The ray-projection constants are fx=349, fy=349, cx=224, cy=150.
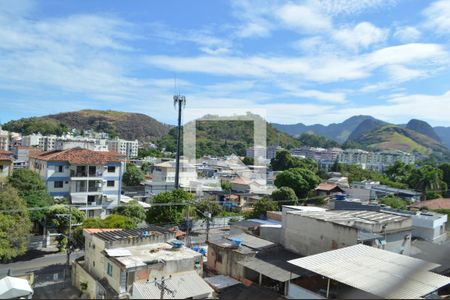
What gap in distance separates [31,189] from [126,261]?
1123 centimetres

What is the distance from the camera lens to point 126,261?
31.3ft


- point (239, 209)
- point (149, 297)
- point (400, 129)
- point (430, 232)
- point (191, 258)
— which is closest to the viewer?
point (149, 297)

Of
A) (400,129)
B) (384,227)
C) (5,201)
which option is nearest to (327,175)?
(384,227)

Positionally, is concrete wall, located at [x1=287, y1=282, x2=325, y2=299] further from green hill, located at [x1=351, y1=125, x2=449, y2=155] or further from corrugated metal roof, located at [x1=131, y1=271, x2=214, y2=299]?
green hill, located at [x1=351, y1=125, x2=449, y2=155]

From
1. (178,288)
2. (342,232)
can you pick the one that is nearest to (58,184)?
(178,288)

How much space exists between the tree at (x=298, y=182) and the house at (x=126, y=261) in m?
20.5

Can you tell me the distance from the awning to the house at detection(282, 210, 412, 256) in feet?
29.0

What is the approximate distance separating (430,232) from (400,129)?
532 feet

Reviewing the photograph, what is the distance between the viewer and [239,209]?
2903 cm

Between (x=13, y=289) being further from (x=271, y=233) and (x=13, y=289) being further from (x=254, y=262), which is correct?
(x=271, y=233)

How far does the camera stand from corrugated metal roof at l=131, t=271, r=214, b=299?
9.01m

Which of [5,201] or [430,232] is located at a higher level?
[5,201]

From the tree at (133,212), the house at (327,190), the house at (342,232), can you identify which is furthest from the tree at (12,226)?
the house at (327,190)

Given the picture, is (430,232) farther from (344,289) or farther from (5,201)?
(5,201)
